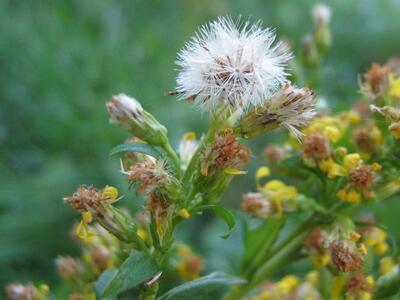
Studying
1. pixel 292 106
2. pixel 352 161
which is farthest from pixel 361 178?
pixel 292 106

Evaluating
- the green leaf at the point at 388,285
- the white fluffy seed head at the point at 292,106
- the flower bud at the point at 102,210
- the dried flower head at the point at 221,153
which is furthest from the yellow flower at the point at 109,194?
the green leaf at the point at 388,285

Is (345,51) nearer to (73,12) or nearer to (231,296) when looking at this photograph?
(73,12)

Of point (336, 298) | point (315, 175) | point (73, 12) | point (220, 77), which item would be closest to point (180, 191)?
point (220, 77)

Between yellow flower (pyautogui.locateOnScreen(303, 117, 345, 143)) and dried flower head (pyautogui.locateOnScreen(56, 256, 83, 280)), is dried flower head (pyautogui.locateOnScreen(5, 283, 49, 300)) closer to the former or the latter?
dried flower head (pyautogui.locateOnScreen(56, 256, 83, 280))

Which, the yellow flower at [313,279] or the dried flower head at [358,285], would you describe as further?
the yellow flower at [313,279]

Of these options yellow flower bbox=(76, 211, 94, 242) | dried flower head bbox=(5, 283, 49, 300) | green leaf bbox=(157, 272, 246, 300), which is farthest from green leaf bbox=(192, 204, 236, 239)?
dried flower head bbox=(5, 283, 49, 300)

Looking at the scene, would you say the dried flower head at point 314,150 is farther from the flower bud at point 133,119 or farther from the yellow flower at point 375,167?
the flower bud at point 133,119

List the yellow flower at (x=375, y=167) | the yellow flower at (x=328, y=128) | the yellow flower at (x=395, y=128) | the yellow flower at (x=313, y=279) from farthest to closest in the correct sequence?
the yellow flower at (x=313, y=279) → the yellow flower at (x=328, y=128) → the yellow flower at (x=375, y=167) → the yellow flower at (x=395, y=128)
